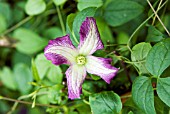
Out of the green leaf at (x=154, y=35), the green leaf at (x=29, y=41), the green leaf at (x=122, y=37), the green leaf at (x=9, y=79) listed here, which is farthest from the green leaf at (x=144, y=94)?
the green leaf at (x=9, y=79)

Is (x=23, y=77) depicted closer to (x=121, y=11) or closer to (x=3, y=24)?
(x=3, y=24)

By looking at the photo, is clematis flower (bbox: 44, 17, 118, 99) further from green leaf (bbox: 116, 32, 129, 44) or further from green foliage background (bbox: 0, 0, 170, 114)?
green leaf (bbox: 116, 32, 129, 44)

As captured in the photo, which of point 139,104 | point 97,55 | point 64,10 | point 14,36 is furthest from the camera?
point 14,36

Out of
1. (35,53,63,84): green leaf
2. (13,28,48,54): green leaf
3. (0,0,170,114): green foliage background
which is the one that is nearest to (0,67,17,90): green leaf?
(0,0,170,114): green foliage background

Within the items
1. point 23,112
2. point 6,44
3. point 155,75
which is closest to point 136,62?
point 155,75

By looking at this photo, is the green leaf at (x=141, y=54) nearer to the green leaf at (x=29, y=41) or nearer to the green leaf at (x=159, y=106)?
the green leaf at (x=159, y=106)

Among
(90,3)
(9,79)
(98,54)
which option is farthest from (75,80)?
(9,79)

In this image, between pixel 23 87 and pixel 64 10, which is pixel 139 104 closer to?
pixel 64 10
